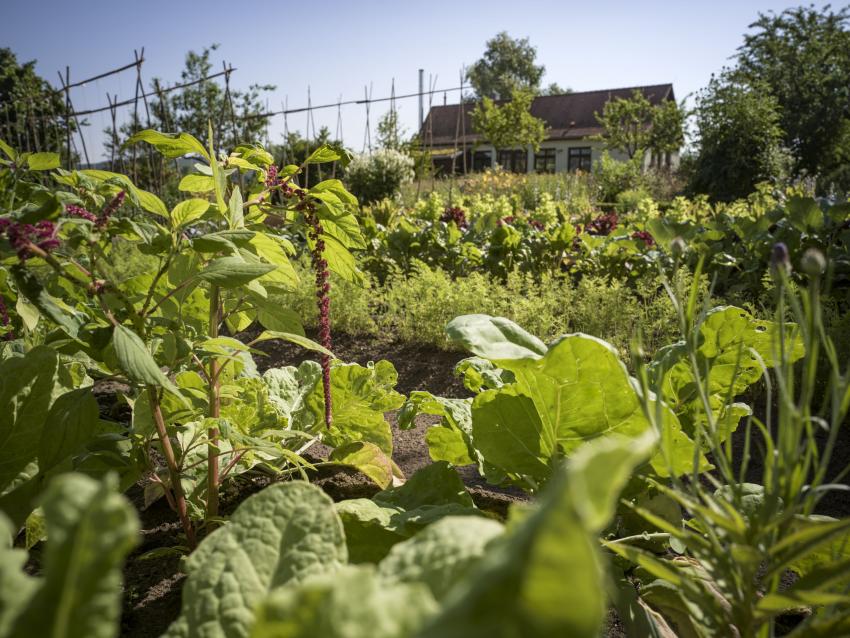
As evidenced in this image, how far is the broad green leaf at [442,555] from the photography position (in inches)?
20.0

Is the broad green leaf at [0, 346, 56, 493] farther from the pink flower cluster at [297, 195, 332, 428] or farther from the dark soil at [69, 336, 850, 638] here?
the pink flower cluster at [297, 195, 332, 428]

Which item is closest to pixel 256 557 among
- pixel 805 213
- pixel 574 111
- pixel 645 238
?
pixel 805 213

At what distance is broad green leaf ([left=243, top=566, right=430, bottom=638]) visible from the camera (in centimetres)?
35

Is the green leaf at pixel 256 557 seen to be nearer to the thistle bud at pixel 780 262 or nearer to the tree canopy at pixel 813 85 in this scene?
the thistle bud at pixel 780 262

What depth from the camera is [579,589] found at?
31 centimetres

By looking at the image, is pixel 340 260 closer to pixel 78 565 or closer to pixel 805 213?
pixel 78 565

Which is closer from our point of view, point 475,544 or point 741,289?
point 475,544

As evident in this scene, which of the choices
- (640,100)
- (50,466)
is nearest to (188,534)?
(50,466)

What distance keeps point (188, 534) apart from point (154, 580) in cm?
23

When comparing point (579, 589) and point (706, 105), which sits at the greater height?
point (706, 105)

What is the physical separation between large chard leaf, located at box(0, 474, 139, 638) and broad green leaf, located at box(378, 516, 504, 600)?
24 cm

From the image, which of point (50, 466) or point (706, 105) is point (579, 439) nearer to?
point (50, 466)

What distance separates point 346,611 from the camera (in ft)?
1.16

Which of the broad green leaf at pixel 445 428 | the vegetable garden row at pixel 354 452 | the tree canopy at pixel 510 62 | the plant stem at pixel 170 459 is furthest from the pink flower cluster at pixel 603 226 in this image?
the tree canopy at pixel 510 62
